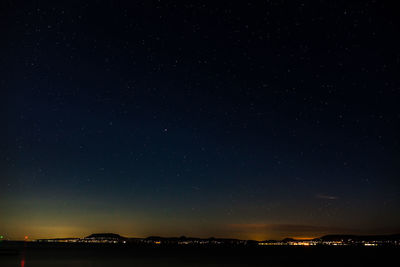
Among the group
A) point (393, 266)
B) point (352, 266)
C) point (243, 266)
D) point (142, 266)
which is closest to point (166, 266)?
point (142, 266)

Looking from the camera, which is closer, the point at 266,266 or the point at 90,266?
the point at 90,266

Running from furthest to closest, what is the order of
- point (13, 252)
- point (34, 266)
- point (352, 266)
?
point (13, 252), point (352, 266), point (34, 266)

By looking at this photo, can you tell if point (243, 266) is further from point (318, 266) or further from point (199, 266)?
point (318, 266)

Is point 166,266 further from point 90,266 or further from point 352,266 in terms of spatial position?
point 352,266

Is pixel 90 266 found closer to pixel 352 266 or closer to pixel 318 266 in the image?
pixel 318 266

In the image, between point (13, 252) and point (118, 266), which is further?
point (13, 252)

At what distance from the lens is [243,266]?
61.8 m

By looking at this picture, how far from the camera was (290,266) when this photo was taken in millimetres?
62531

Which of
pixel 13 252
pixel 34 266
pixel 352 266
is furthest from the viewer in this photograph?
pixel 13 252

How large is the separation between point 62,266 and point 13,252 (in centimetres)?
3352

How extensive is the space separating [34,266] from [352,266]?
1757 inches

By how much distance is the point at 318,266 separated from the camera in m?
61.2

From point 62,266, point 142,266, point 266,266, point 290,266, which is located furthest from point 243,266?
point 62,266

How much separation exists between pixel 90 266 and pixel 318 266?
32.8 m
